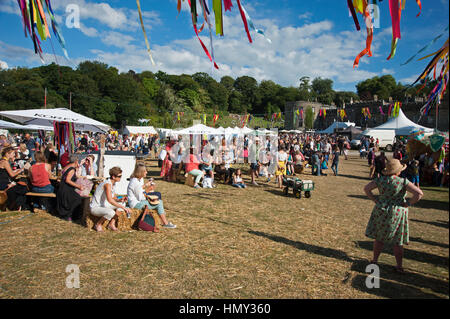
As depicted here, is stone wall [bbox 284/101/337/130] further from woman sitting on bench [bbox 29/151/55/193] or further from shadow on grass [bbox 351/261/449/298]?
shadow on grass [bbox 351/261/449/298]

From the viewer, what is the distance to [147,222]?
523 centimetres

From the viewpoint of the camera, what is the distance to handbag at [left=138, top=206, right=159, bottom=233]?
5.20 m

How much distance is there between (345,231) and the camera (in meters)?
5.58

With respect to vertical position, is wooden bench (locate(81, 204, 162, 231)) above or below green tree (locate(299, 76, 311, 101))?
below

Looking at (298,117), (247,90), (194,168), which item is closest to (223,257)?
(194,168)

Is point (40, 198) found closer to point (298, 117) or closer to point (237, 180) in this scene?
point (237, 180)

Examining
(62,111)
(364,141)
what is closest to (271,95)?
(364,141)

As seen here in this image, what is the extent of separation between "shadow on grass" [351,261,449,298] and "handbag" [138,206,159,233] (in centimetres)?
361

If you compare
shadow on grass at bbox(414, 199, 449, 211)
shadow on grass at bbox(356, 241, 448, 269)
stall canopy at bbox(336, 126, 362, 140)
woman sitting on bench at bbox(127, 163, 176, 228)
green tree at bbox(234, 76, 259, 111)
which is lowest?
shadow on grass at bbox(356, 241, 448, 269)

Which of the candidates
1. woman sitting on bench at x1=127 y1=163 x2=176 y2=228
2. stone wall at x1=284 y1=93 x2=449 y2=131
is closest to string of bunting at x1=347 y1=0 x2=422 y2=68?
woman sitting on bench at x1=127 y1=163 x2=176 y2=228

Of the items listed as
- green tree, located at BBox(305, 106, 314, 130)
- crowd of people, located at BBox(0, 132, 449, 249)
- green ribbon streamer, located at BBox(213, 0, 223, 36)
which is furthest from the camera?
green tree, located at BBox(305, 106, 314, 130)

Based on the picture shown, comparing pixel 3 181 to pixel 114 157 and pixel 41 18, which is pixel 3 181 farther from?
pixel 41 18

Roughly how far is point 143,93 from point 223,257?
8434 centimetres
